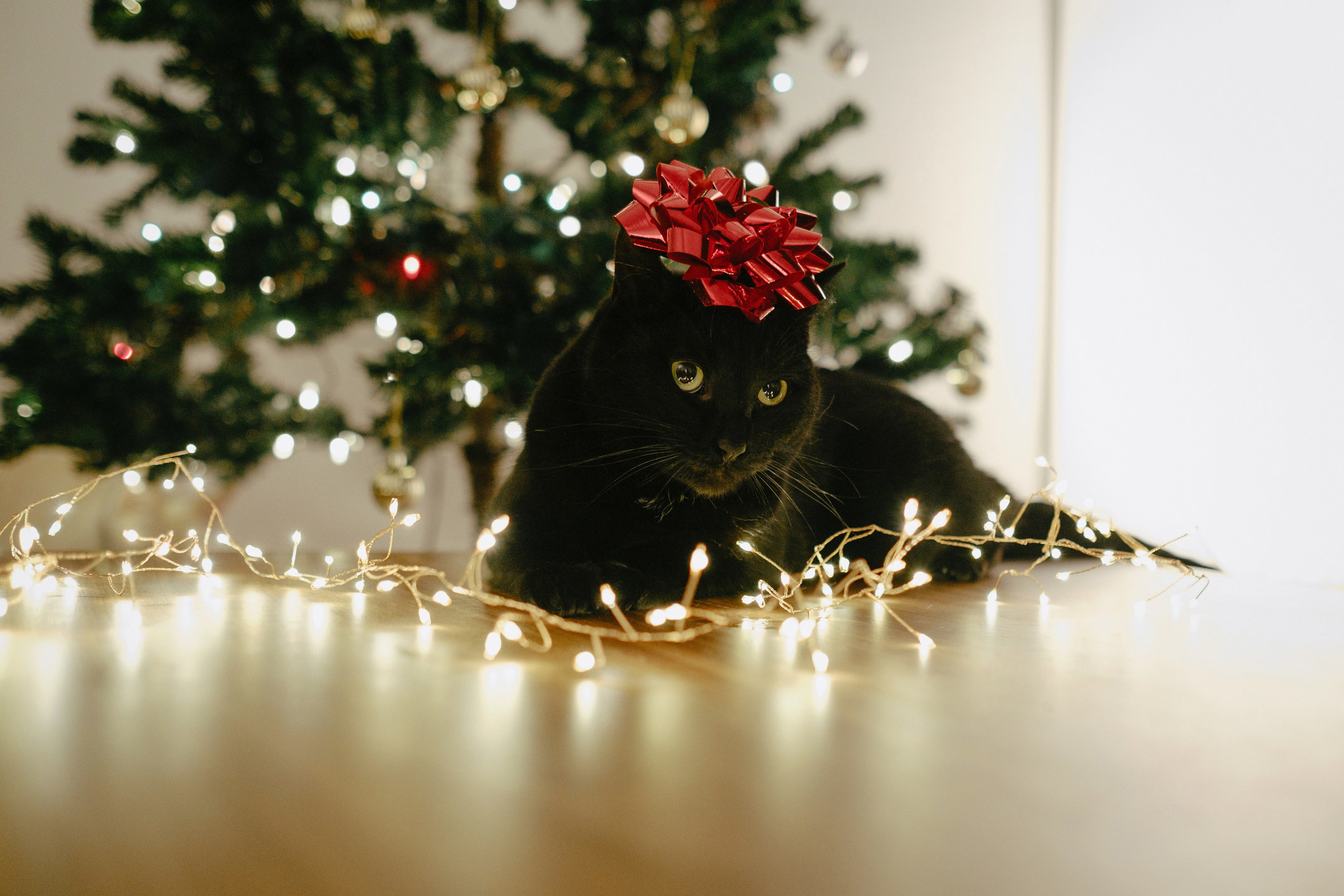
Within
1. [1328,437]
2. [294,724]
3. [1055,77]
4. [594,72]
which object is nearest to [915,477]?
[294,724]

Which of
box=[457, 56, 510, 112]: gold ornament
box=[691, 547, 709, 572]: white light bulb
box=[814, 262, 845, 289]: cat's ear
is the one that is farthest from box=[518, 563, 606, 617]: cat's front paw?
box=[457, 56, 510, 112]: gold ornament

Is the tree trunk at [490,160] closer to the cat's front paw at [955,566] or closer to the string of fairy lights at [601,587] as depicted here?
the string of fairy lights at [601,587]

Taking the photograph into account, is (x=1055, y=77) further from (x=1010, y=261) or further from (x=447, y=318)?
(x=447, y=318)

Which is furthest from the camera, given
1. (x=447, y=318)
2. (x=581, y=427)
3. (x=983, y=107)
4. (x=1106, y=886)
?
(x=983, y=107)

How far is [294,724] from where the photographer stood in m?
0.43

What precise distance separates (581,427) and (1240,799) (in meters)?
0.60

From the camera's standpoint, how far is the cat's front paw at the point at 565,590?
2.30 feet

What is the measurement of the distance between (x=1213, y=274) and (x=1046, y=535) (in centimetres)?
158

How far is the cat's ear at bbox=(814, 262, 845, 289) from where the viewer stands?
0.86 meters

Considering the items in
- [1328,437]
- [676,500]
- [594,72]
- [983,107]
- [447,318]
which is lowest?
[676,500]

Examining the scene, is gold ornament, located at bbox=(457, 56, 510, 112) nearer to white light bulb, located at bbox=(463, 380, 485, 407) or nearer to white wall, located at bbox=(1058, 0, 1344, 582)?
white light bulb, located at bbox=(463, 380, 485, 407)

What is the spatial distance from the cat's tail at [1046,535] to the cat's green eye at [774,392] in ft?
1.73

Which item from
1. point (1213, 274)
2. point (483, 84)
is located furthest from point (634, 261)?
point (1213, 274)

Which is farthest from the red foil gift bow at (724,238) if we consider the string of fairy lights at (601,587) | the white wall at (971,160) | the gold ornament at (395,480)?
the white wall at (971,160)
